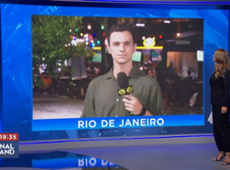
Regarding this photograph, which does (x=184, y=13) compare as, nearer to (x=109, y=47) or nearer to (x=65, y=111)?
(x=109, y=47)

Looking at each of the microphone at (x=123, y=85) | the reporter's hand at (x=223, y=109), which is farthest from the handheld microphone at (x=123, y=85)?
the reporter's hand at (x=223, y=109)

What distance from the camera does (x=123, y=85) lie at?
747 centimetres

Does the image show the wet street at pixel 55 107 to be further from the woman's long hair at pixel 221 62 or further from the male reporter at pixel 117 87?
the woman's long hair at pixel 221 62

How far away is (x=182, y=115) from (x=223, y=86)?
71.4 inches

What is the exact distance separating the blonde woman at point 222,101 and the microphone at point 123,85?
174cm

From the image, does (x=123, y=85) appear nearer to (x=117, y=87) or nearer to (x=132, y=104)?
(x=117, y=87)

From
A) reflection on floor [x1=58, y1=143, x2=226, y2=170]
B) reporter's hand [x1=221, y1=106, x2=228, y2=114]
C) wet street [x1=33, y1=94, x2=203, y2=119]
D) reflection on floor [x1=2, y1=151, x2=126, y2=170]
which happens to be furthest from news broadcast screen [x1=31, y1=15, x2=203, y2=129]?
reporter's hand [x1=221, y1=106, x2=228, y2=114]

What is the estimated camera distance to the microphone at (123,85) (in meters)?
7.45

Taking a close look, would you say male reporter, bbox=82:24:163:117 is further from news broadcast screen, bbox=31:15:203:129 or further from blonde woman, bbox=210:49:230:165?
blonde woman, bbox=210:49:230:165

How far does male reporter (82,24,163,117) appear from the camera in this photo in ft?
24.4

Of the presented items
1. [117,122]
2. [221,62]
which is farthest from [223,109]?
[117,122]

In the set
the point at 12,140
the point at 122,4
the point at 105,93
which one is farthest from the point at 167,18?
the point at 12,140

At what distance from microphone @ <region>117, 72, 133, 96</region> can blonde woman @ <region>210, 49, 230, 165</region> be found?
1.74 metres

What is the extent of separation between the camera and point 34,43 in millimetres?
7129
